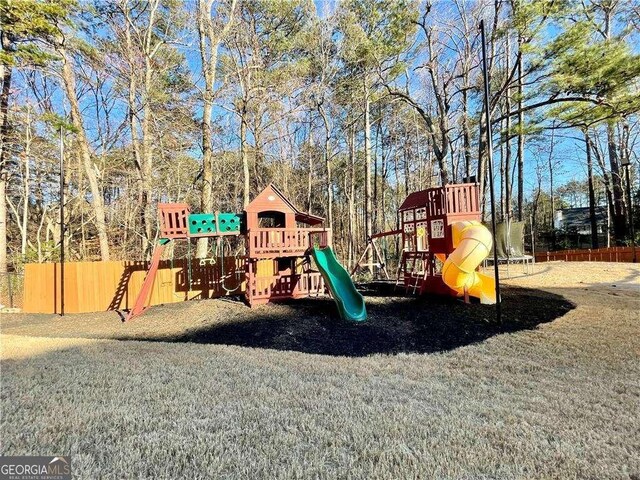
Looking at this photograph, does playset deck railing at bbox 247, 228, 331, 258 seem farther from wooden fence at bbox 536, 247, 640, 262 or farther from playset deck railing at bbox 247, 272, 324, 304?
wooden fence at bbox 536, 247, 640, 262

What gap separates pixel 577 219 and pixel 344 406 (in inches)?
1429

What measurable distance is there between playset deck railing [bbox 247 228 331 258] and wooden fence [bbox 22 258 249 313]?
6.79ft

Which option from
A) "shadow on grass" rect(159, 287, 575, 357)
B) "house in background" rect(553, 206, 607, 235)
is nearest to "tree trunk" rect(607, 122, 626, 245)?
"house in background" rect(553, 206, 607, 235)

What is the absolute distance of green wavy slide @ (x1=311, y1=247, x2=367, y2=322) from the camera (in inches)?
306

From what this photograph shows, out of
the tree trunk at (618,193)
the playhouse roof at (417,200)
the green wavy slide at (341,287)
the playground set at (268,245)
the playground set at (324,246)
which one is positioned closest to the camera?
the green wavy slide at (341,287)

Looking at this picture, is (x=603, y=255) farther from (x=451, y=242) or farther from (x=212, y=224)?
(x=212, y=224)

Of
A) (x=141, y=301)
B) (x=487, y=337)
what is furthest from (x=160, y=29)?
(x=487, y=337)

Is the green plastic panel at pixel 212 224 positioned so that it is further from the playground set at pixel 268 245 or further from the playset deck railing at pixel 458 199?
the playset deck railing at pixel 458 199

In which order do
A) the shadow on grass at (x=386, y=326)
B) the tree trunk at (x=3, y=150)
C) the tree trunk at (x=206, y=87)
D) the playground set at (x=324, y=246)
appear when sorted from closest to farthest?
the shadow on grass at (x=386, y=326), the playground set at (x=324, y=246), the tree trunk at (x=3, y=150), the tree trunk at (x=206, y=87)

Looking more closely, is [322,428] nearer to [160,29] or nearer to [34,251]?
[34,251]

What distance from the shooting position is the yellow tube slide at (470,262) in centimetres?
765

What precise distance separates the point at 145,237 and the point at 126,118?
17.3ft

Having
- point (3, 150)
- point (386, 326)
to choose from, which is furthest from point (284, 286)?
point (3, 150)

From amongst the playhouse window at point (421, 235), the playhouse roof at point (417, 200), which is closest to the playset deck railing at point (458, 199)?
the playhouse roof at point (417, 200)
